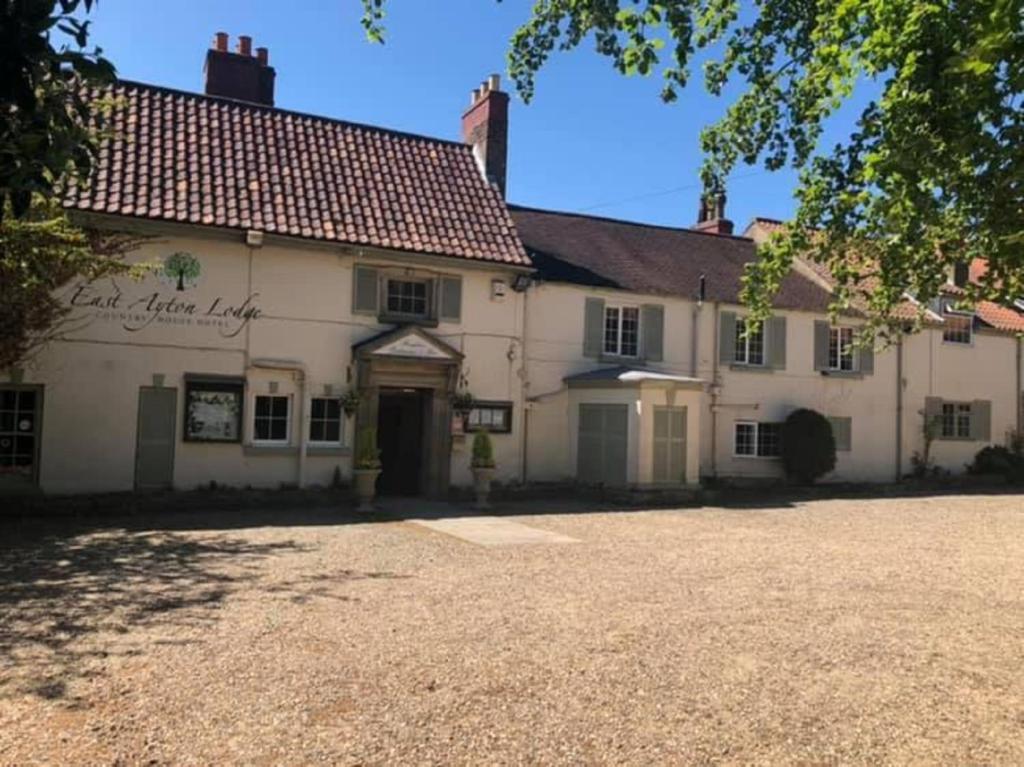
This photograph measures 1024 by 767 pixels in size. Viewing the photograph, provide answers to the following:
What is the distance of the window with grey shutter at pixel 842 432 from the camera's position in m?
24.1

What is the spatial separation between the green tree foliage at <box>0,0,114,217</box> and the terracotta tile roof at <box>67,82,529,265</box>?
13.8 meters

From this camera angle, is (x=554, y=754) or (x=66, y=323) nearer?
(x=554, y=754)

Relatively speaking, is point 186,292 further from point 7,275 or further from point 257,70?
point 257,70

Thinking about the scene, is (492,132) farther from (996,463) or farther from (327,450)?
(996,463)

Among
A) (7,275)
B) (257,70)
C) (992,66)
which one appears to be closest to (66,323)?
(7,275)

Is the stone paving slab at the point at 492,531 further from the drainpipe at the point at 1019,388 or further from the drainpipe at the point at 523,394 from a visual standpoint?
the drainpipe at the point at 1019,388

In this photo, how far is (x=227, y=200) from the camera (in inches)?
672

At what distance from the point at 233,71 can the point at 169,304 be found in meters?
7.50

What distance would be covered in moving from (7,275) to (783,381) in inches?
706

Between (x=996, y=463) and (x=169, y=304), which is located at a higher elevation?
(x=169, y=304)

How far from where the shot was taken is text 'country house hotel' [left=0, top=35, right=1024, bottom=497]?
16.1 metres

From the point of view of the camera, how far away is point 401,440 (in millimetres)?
19734

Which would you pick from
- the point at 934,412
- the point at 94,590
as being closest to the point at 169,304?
the point at 94,590

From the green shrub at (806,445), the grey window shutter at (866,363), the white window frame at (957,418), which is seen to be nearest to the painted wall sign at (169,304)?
the green shrub at (806,445)
